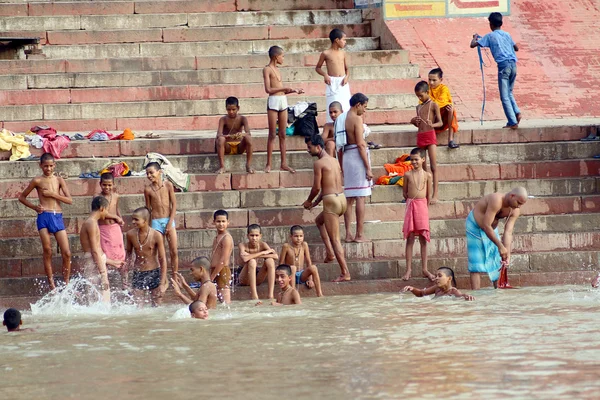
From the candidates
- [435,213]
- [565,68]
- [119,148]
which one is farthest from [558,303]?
[565,68]

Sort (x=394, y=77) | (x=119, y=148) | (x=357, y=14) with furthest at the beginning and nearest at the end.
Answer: (x=357, y=14) < (x=394, y=77) < (x=119, y=148)

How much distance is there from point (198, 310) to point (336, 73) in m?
4.27

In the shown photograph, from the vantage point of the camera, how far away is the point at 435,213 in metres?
12.6

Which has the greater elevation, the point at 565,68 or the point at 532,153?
the point at 565,68

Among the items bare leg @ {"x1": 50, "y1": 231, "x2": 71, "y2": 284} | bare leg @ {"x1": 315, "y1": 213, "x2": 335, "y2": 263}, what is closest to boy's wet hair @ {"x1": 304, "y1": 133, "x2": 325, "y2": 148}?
bare leg @ {"x1": 315, "y1": 213, "x2": 335, "y2": 263}

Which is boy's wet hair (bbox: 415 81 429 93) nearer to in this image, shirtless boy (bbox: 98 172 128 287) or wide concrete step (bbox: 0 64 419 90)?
wide concrete step (bbox: 0 64 419 90)

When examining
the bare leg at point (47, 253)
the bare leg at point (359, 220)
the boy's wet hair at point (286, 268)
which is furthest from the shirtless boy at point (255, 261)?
the bare leg at point (47, 253)

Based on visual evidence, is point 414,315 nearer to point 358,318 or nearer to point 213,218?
point 358,318

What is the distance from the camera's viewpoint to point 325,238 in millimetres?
11812

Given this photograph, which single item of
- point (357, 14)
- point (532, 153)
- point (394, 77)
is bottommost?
point (532, 153)

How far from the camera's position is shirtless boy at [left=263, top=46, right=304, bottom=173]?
13.1m

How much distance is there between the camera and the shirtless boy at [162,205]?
38.0ft

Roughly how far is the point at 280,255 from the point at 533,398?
4.89m

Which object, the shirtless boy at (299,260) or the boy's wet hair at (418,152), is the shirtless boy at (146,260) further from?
the boy's wet hair at (418,152)
